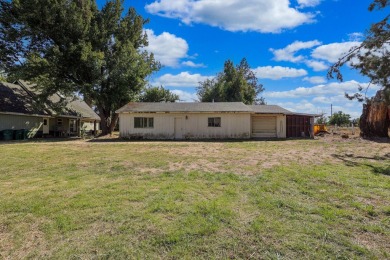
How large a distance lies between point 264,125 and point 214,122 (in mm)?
4933

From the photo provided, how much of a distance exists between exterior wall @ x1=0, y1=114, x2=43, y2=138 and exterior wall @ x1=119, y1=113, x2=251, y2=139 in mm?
8328

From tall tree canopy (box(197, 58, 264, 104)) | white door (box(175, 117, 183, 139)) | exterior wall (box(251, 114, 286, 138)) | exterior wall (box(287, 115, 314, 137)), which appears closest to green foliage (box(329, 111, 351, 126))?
tall tree canopy (box(197, 58, 264, 104))

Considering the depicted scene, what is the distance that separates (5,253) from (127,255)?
1457 mm

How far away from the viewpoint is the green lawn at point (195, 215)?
3.15 meters

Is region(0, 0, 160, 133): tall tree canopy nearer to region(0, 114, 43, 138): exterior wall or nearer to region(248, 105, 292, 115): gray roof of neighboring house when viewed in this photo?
region(0, 114, 43, 138): exterior wall

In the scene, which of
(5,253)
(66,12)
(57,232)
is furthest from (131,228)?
(66,12)

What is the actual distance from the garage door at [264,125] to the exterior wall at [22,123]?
18444mm

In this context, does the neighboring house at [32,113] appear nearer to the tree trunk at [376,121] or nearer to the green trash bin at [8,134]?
the green trash bin at [8,134]

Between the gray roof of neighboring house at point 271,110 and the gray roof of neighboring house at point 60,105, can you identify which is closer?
the gray roof of neighboring house at point 271,110

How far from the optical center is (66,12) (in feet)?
63.7

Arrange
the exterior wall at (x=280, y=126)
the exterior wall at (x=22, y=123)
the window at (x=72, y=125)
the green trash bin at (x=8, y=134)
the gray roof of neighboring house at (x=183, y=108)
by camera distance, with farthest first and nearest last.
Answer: the window at (x=72, y=125) → the exterior wall at (x=280, y=126) → the gray roof of neighboring house at (x=183, y=108) → the exterior wall at (x=22, y=123) → the green trash bin at (x=8, y=134)

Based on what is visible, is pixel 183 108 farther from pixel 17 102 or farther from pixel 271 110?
pixel 17 102

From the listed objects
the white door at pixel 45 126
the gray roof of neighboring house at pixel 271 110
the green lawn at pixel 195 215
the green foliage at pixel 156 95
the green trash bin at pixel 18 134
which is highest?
the green foliage at pixel 156 95

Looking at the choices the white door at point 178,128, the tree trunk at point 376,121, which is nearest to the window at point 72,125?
the white door at point 178,128
